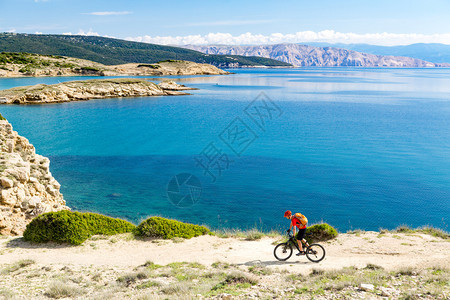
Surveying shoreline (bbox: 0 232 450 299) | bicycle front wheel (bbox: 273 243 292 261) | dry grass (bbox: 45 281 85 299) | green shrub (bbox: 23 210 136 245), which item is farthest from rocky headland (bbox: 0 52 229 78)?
bicycle front wheel (bbox: 273 243 292 261)

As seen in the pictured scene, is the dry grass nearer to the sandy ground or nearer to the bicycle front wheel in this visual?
the sandy ground

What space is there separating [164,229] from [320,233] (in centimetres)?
664

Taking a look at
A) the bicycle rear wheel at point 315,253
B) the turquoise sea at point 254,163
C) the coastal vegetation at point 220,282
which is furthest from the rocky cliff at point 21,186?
the bicycle rear wheel at point 315,253

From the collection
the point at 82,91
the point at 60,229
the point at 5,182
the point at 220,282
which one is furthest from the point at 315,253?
the point at 82,91

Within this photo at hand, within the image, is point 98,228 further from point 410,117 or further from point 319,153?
point 410,117

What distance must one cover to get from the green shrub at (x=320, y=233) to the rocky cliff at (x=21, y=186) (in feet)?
40.3

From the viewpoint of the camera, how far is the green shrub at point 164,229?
1402cm

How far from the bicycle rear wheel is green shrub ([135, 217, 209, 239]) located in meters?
5.19

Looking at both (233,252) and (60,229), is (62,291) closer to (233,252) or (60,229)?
(60,229)

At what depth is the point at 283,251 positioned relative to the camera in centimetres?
1170

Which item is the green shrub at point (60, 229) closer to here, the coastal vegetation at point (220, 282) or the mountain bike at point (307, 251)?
the coastal vegetation at point (220, 282)

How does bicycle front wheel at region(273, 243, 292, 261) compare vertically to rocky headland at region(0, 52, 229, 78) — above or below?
below

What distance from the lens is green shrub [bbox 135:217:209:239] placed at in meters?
14.0

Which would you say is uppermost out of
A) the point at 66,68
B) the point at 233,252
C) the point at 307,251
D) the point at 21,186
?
the point at 66,68
